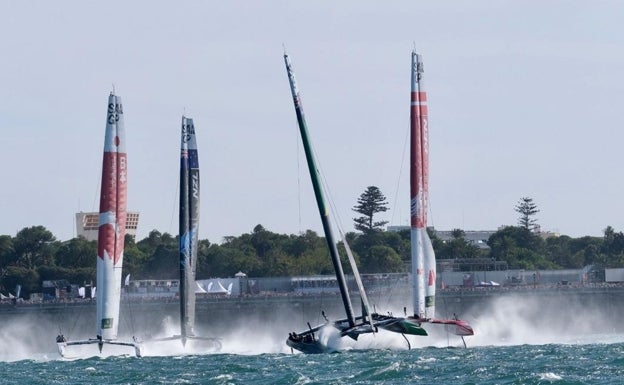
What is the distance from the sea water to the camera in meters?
58.9

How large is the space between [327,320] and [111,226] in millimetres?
11435

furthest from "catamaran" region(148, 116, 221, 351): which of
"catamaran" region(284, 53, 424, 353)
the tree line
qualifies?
the tree line

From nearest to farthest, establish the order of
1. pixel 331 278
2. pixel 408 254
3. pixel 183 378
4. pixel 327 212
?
pixel 183 378, pixel 327 212, pixel 331 278, pixel 408 254

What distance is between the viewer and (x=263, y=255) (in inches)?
7224

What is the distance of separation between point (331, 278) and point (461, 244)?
108ft

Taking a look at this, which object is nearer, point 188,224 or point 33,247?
point 188,224

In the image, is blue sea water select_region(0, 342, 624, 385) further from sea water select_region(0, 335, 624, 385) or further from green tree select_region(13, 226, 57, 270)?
green tree select_region(13, 226, 57, 270)

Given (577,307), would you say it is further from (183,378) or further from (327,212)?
(183,378)

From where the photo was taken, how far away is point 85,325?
137 metres

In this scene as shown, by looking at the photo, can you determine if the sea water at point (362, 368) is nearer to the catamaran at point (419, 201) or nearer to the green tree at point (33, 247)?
the catamaran at point (419, 201)

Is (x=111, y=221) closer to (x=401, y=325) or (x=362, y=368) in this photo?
(x=401, y=325)

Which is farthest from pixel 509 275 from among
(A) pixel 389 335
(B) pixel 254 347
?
(A) pixel 389 335

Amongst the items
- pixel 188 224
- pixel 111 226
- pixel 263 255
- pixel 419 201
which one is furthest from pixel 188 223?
pixel 263 255

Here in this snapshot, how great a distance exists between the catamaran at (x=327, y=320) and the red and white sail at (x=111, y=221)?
8.57 metres
